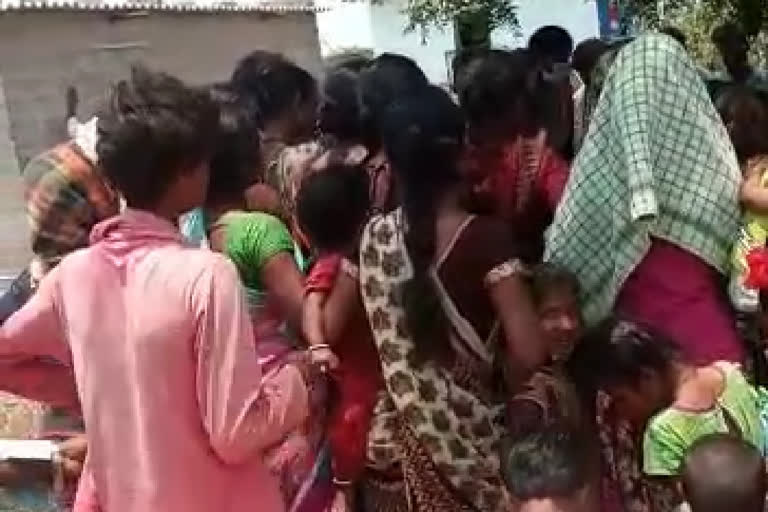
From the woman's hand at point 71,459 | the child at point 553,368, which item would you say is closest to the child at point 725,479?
the child at point 553,368

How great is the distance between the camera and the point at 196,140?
3.04 m

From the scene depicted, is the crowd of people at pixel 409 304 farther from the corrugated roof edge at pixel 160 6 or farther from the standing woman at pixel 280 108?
the corrugated roof edge at pixel 160 6

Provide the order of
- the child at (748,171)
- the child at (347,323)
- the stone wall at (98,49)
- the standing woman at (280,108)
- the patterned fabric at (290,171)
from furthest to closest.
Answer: the stone wall at (98,49)
the standing woman at (280,108)
the patterned fabric at (290,171)
the child at (347,323)
the child at (748,171)

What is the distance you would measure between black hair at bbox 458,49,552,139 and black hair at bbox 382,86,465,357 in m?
0.29

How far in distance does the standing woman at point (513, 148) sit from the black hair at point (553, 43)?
84.4 inches

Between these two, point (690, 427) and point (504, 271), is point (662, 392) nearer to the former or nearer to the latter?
point (690, 427)

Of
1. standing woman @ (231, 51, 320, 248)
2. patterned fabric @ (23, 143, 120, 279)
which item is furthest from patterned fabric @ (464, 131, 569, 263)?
patterned fabric @ (23, 143, 120, 279)

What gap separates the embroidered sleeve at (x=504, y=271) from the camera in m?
3.43

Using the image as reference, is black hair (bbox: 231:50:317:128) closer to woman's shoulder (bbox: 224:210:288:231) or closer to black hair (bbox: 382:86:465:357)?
woman's shoulder (bbox: 224:210:288:231)

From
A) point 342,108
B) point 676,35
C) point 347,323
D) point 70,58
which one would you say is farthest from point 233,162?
→ point 70,58

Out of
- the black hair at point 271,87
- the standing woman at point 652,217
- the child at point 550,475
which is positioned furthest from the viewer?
the black hair at point 271,87

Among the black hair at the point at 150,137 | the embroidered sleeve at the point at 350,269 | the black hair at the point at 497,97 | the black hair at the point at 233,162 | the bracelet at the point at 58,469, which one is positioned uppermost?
the black hair at the point at 150,137

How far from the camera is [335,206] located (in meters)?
3.92

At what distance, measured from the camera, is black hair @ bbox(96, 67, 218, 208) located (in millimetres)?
3004
